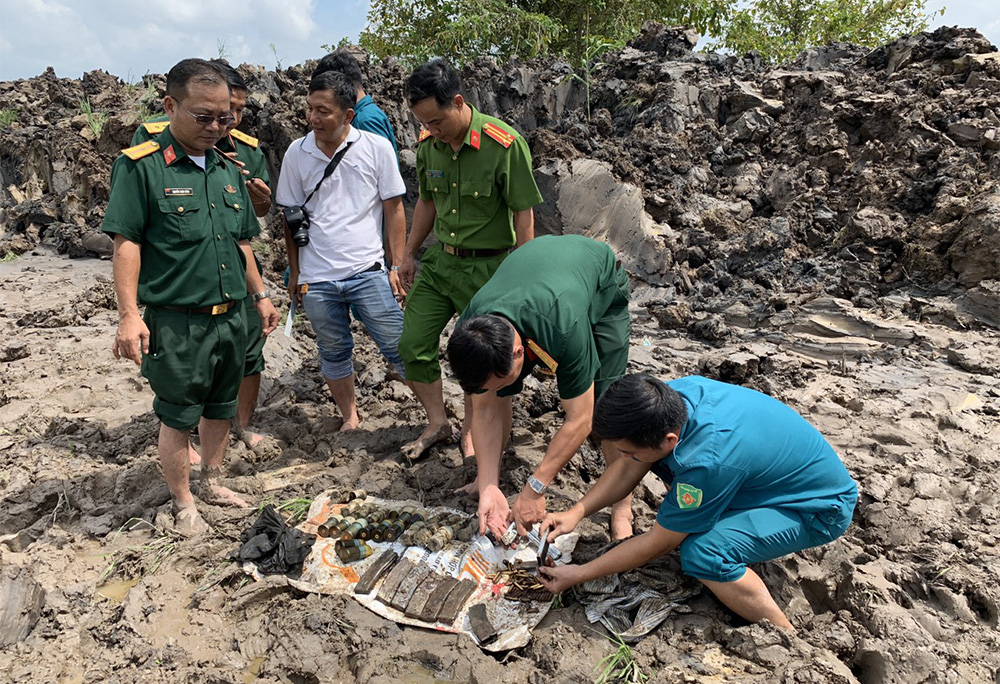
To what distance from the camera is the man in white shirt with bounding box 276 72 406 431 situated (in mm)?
3855

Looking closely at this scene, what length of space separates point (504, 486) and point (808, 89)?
5628 mm

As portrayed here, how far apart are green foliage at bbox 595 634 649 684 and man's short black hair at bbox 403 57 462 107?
8.48 ft

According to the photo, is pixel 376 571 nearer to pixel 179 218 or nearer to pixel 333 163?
pixel 179 218

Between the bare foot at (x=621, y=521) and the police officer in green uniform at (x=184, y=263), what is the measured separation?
1.92m

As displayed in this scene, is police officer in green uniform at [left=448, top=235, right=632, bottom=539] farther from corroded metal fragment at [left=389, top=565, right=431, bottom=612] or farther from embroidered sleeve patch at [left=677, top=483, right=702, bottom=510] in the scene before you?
embroidered sleeve patch at [left=677, top=483, right=702, bottom=510]

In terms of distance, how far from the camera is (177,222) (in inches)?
115

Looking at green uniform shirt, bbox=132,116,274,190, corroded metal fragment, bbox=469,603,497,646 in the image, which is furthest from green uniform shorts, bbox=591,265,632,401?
green uniform shirt, bbox=132,116,274,190

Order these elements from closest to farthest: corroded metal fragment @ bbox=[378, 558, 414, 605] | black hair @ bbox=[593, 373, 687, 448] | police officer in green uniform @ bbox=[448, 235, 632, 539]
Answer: black hair @ bbox=[593, 373, 687, 448] < police officer in green uniform @ bbox=[448, 235, 632, 539] < corroded metal fragment @ bbox=[378, 558, 414, 605]

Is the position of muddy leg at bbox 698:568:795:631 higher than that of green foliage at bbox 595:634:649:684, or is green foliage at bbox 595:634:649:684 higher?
muddy leg at bbox 698:568:795:631

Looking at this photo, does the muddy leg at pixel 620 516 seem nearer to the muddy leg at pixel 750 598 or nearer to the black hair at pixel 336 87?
the muddy leg at pixel 750 598

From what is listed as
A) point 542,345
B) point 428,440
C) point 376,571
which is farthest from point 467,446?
point 542,345

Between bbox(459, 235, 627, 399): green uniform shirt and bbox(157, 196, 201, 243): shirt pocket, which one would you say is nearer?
bbox(459, 235, 627, 399): green uniform shirt

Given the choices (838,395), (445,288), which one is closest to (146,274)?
(445,288)

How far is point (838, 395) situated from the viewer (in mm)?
4348
